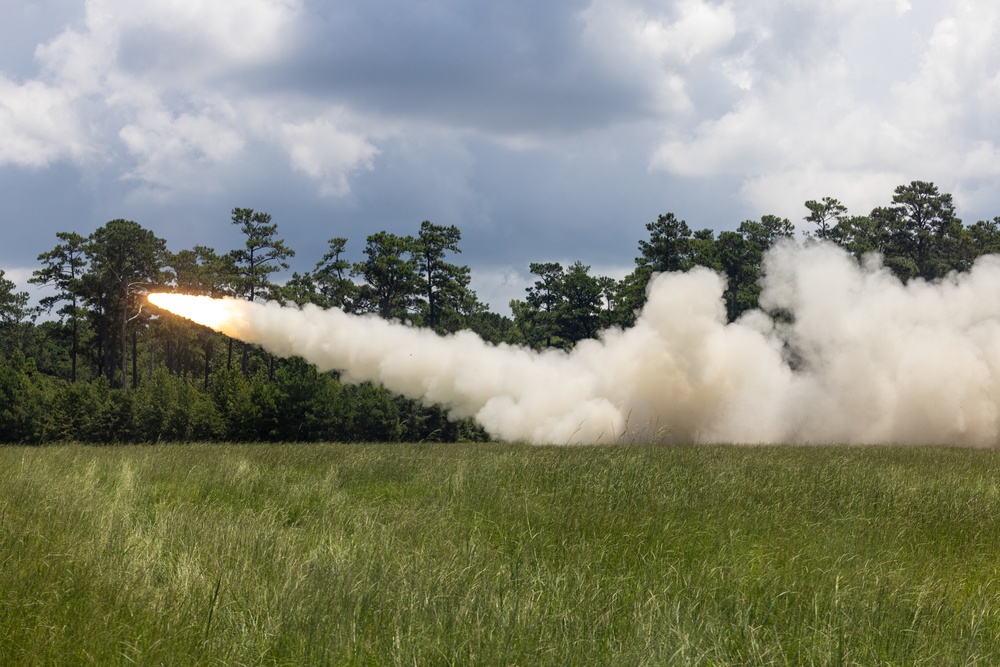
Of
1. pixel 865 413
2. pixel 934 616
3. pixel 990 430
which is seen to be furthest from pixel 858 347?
pixel 934 616

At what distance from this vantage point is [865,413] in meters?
34.2

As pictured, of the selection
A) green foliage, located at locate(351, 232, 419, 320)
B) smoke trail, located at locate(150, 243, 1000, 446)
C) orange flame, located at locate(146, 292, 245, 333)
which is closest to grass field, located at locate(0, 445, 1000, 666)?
orange flame, located at locate(146, 292, 245, 333)

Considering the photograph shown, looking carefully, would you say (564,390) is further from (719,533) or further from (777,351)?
(719,533)

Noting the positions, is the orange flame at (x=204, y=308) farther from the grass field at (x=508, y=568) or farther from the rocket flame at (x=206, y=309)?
the grass field at (x=508, y=568)

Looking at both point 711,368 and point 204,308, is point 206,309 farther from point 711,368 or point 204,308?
point 711,368

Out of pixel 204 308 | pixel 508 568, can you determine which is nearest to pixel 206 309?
pixel 204 308

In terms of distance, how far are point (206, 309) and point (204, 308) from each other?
2.8 inches

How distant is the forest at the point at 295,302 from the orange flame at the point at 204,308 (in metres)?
15.5

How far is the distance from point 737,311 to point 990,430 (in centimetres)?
3088

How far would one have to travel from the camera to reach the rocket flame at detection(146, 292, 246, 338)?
89.0ft

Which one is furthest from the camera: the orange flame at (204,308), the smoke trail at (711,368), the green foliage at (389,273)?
the green foliage at (389,273)

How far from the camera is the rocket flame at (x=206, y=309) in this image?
2711 centimetres

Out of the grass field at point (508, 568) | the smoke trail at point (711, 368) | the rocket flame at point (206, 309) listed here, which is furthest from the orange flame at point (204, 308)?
the grass field at point (508, 568)

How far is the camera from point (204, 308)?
2773cm
